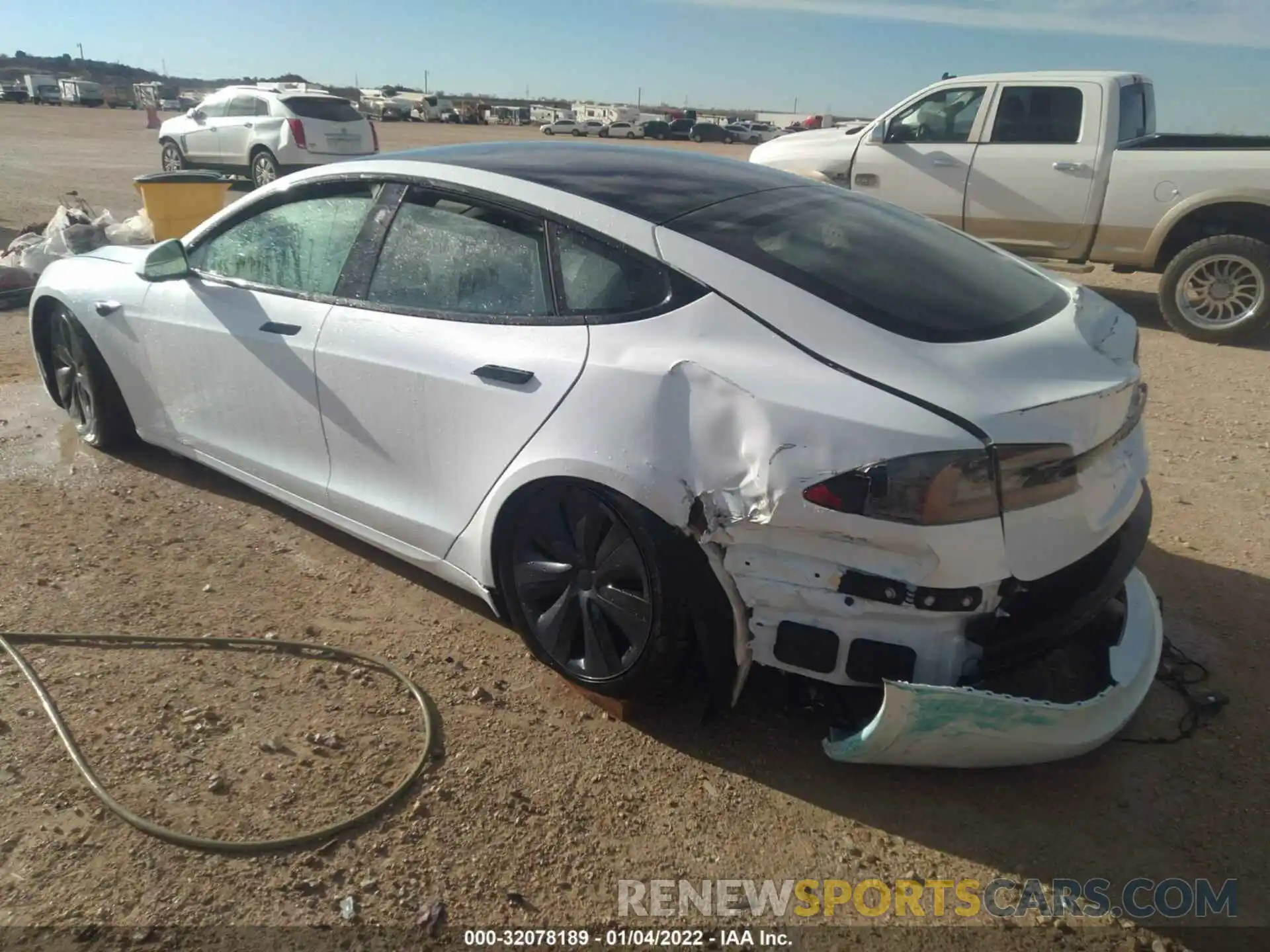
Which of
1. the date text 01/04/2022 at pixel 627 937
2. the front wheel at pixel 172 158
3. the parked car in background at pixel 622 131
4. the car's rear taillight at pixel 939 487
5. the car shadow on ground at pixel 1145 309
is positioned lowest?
the date text 01/04/2022 at pixel 627 937

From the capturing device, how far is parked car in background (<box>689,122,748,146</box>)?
51.1 m

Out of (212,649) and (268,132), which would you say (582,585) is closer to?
(212,649)

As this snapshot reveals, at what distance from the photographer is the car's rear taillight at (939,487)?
221 cm

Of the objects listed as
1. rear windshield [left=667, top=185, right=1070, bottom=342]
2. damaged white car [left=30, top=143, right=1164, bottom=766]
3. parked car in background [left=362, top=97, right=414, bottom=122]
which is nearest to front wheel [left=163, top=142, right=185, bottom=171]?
damaged white car [left=30, top=143, right=1164, bottom=766]

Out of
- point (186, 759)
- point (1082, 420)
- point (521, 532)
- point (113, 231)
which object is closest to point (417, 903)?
point (186, 759)

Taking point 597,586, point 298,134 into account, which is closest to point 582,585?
point 597,586

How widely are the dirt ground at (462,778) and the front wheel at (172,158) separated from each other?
16043 millimetres

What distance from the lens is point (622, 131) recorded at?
53.4 metres

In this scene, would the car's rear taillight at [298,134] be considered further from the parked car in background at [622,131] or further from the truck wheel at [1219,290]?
the parked car in background at [622,131]

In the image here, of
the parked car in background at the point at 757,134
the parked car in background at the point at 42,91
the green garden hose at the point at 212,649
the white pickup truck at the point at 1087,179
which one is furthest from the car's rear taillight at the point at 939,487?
the parked car in background at the point at 42,91

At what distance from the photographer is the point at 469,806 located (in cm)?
257

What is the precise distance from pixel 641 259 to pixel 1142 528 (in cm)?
168

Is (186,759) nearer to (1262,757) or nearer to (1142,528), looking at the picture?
(1142,528)

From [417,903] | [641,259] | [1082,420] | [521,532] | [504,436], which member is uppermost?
[641,259]
